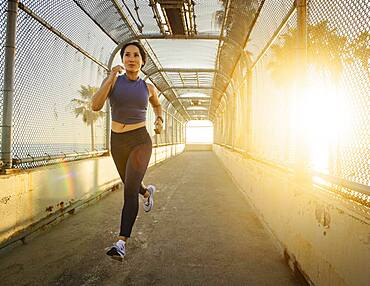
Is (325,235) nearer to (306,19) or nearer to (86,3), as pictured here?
(306,19)

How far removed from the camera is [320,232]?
2.15 metres

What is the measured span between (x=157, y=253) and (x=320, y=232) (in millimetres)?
1565

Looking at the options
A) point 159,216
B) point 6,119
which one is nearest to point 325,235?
point 159,216

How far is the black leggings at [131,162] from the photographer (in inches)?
113

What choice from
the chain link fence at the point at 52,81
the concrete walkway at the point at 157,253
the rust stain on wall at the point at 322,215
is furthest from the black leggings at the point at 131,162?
the rust stain on wall at the point at 322,215

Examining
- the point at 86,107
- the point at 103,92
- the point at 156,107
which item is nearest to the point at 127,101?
the point at 103,92

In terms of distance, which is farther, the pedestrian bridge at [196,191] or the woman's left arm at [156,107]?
the woman's left arm at [156,107]

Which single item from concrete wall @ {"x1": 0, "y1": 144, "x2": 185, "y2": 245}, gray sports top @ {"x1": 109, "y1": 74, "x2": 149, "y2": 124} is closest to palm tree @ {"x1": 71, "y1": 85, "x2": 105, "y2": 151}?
concrete wall @ {"x1": 0, "y1": 144, "x2": 185, "y2": 245}

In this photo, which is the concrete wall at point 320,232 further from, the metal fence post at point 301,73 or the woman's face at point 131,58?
the woman's face at point 131,58

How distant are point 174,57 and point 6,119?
280 inches

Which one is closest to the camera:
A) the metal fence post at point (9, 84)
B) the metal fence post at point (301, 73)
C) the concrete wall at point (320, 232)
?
the concrete wall at point (320, 232)

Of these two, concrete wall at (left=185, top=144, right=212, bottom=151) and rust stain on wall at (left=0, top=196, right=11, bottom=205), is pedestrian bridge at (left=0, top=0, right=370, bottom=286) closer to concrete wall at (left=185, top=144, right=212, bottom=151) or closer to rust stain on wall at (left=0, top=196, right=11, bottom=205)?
rust stain on wall at (left=0, top=196, right=11, bottom=205)

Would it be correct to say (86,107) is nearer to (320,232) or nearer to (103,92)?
(103,92)

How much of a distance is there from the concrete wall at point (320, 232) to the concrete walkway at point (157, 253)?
232 millimetres
